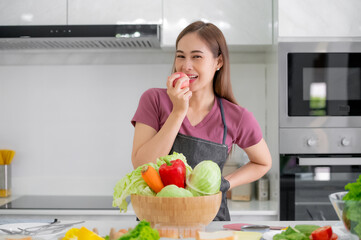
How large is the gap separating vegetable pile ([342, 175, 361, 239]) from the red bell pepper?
1.20ft

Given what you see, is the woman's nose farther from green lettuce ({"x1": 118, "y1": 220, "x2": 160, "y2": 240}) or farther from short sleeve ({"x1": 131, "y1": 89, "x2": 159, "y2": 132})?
green lettuce ({"x1": 118, "y1": 220, "x2": 160, "y2": 240})

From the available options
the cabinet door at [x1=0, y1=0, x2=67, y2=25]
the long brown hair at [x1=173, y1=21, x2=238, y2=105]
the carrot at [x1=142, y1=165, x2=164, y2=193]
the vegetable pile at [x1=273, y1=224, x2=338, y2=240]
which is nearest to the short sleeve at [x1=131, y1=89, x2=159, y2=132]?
the long brown hair at [x1=173, y1=21, x2=238, y2=105]

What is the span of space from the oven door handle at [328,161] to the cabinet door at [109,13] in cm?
113

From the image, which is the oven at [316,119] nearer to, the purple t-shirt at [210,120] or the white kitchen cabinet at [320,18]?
the white kitchen cabinet at [320,18]

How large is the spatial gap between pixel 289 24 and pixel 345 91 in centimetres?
47

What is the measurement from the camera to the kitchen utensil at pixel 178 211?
0.98m

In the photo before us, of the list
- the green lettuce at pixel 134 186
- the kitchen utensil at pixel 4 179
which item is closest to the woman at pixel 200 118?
the green lettuce at pixel 134 186

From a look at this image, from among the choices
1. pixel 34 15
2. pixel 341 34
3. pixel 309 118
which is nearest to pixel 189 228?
pixel 309 118

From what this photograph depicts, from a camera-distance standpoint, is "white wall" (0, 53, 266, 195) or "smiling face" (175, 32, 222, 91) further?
"white wall" (0, 53, 266, 195)

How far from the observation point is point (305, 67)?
238 cm

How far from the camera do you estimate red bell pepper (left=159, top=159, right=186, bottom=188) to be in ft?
3.39

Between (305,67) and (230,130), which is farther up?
(305,67)

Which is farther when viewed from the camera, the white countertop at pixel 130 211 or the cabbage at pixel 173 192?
the white countertop at pixel 130 211

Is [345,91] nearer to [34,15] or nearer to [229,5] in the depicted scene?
[229,5]
